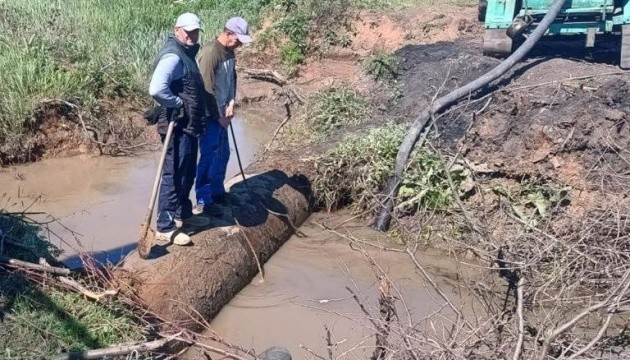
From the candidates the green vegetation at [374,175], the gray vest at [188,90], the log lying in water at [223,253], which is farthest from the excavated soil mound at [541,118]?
the gray vest at [188,90]

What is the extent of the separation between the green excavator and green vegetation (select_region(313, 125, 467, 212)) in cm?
260

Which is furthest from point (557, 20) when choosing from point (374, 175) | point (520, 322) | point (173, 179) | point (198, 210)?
point (520, 322)

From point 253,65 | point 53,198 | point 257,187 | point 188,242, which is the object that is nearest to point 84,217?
point 53,198

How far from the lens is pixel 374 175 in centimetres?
749

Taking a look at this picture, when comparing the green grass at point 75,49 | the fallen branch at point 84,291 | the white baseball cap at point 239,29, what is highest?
the white baseball cap at point 239,29

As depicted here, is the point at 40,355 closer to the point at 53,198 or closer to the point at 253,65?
the point at 53,198

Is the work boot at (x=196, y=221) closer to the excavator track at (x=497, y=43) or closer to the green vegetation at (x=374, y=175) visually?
the green vegetation at (x=374, y=175)

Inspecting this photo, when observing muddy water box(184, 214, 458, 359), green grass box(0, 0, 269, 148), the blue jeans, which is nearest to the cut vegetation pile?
muddy water box(184, 214, 458, 359)

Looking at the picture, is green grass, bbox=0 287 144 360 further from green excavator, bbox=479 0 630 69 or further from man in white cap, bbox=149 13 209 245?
green excavator, bbox=479 0 630 69

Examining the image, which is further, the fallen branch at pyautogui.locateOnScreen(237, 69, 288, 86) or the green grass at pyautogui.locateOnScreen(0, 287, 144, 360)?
the fallen branch at pyautogui.locateOnScreen(237, 69, 288, 86)

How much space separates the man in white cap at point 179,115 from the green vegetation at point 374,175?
2166 mm

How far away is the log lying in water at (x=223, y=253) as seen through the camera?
17.0 feet

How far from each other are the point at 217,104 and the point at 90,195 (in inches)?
117

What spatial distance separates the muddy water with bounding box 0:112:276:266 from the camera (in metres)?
7.03
